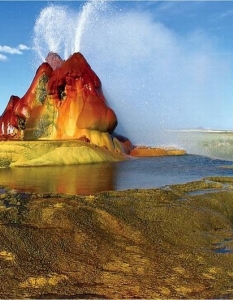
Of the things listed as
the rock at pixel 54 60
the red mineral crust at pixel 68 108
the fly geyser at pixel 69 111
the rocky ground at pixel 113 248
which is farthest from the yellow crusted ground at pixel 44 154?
the rock at pixel 54 60

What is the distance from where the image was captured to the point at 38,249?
6.92 metres

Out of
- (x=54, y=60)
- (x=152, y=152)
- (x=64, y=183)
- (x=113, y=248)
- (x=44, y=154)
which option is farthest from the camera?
(x=54, y=60)

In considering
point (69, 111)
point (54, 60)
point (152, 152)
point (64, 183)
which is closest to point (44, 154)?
point (69, 111)

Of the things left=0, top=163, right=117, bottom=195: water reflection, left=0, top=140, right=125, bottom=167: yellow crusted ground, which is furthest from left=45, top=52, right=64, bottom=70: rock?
left=0, top=163, right=117, bottom=195: water reflection

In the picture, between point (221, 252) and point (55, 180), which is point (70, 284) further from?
point (55, 180)

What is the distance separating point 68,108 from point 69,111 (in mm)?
317

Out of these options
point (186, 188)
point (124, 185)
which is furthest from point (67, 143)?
point (186, 188)

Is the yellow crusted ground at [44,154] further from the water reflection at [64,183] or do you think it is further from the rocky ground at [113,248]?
the rocky ground at [113,248]

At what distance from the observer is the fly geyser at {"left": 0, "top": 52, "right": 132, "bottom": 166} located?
30.5 metres

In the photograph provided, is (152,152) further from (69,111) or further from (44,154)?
(44,154)

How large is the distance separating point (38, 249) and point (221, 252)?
3531mm

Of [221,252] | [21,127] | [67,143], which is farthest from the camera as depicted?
[21,127]

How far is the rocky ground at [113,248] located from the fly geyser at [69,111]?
17.7m

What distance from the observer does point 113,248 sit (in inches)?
286
